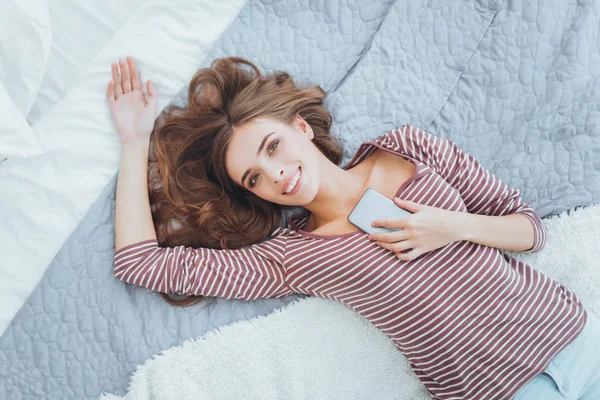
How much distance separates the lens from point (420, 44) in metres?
1.50

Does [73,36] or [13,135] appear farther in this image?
[73,36]

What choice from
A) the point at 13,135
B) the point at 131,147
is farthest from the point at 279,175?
the point at 13,135

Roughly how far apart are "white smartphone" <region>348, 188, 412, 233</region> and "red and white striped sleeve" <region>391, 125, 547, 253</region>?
0.15m

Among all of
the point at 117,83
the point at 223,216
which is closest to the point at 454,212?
the point at 223,216

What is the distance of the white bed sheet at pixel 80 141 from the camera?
4.23 feet

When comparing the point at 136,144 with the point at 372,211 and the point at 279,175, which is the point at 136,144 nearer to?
the point at 279,175

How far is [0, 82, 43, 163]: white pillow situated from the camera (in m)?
1.22

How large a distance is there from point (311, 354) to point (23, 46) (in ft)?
3.26

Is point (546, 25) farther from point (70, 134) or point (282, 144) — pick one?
point (70, 134)

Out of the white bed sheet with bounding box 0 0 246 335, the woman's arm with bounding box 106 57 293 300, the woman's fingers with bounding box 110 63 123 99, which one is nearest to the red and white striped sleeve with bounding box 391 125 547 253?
the woman's arm with bounding box 106 57 293 300

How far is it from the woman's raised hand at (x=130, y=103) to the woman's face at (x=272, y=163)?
0.75ft

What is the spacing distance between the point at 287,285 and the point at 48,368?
574 millimetres

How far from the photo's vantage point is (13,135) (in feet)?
4.04

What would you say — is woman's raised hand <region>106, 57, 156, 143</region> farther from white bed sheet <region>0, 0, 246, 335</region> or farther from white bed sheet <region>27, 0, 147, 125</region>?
white bed sheet <region>27, 0, 147, 125</region>
